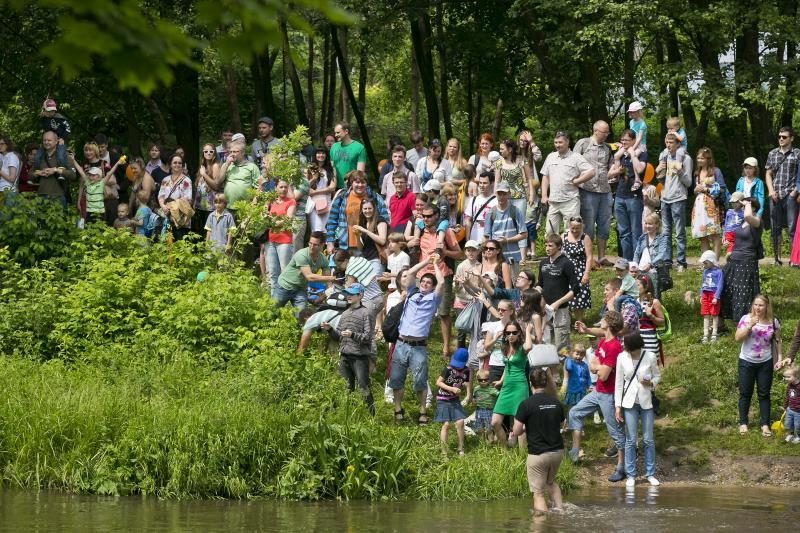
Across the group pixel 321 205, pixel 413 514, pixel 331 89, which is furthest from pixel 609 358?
pixel 331 89

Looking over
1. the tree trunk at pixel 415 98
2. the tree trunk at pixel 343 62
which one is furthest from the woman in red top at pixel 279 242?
the tree trunk at pixel 415 98

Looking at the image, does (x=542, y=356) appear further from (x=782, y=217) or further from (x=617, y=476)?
(x=782, y=217)

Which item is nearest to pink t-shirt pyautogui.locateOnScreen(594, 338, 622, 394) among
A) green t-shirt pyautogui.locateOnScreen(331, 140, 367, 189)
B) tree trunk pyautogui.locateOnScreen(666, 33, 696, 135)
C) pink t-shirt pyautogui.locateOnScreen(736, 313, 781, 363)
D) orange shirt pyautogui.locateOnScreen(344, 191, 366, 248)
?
pink t-shirt pyautogui.locateOnScreen(736, 313, 781, 363)

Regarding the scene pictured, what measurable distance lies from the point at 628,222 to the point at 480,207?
2.69 metres

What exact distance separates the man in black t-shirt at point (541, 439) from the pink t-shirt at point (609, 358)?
86.7 inches

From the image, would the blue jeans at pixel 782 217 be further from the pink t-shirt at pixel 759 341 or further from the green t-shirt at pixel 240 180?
the green t-shirt at pixel 240 180

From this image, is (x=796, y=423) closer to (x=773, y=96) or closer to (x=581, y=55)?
(x=773, y=96)

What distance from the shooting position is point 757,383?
53.5ft

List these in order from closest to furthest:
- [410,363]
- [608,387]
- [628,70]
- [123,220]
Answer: [608,387], [410,363], [123,220], [628,70]

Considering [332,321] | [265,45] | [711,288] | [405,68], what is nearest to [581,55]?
[711,288]

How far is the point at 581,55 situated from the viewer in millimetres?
27703

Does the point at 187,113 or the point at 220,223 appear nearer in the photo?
the point at 220,223

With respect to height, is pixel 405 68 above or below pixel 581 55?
above

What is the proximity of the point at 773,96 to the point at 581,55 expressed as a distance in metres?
4.96
